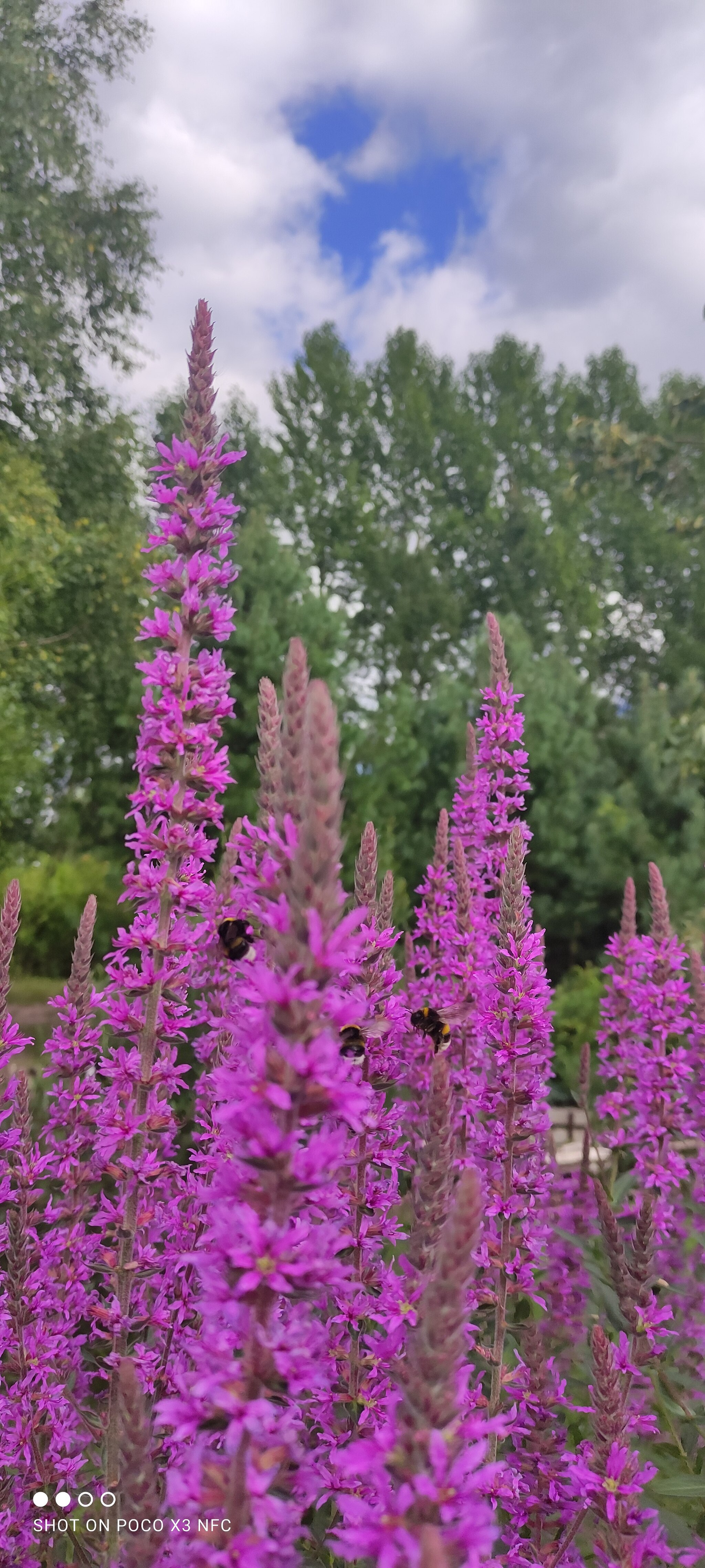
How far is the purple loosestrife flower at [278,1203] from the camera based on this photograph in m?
1.40

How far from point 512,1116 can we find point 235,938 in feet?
3.94

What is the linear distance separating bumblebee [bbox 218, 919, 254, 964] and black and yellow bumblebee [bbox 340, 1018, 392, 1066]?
408 millimetres

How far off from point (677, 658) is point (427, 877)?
32.8 metres

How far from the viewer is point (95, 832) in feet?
64.8

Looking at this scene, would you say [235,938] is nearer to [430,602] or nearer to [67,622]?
[67,622]

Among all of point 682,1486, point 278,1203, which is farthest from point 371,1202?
point 278,1203

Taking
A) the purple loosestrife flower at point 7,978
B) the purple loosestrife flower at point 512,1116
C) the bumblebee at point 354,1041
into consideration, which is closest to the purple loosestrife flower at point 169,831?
the purple loosestrife flower at point 7,978

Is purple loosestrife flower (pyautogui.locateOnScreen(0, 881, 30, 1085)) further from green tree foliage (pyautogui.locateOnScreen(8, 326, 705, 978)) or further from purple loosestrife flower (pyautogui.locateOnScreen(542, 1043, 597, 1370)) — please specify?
purple loosestrife flower (pyautogui.locateOnScreen(542, 1043, 597, 1370))

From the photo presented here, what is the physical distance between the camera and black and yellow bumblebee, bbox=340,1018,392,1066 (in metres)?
2.84

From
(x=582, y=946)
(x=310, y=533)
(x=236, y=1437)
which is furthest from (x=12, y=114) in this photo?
(x=236, y=1437)

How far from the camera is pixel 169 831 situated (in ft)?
9.60

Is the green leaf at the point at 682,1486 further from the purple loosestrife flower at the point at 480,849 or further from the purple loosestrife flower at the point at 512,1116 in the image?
the purple loosestrife flower at the point at 480,849

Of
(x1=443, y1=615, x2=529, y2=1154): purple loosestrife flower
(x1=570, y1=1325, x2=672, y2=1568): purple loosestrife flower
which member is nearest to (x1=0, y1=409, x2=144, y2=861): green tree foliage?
(x1=443, y1=615, x2=529, y2=1154): purple loosestrife flower

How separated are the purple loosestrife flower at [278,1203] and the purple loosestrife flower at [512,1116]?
1603 millimetres
